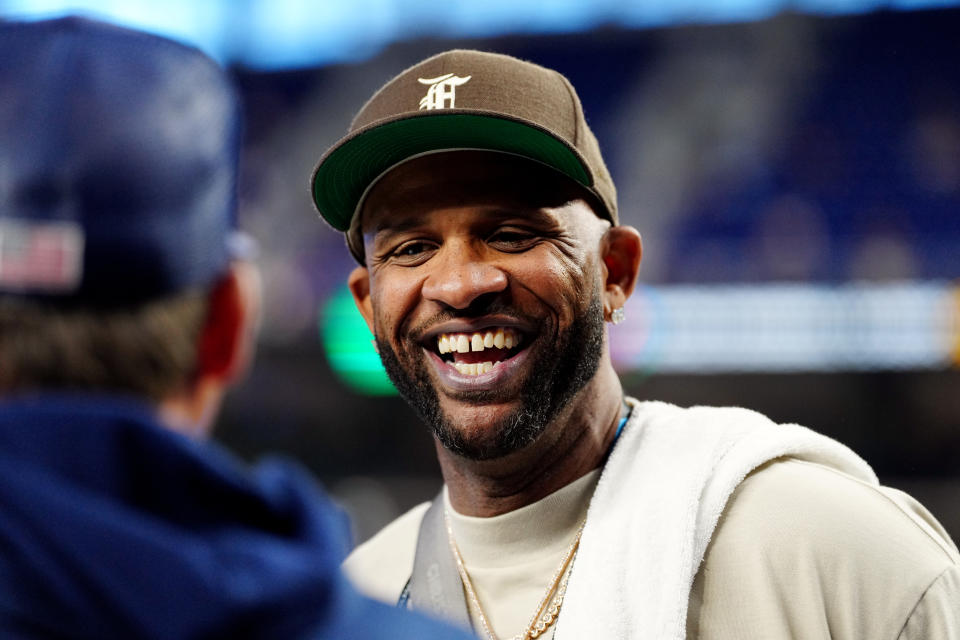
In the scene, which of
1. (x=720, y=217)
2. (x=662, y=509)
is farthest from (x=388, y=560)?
(x=720, y=217)

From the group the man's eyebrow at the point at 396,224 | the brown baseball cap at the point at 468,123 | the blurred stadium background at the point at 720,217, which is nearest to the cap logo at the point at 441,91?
the brown baseball cap at the point at 468,123

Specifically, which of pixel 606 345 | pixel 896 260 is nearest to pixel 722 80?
pixel 896 260

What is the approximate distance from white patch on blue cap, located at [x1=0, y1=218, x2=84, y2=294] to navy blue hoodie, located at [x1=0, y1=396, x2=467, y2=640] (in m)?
0.10

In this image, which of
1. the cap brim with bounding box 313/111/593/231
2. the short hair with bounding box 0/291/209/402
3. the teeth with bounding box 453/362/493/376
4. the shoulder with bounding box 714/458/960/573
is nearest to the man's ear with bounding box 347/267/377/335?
the cap brim with bounding box 313/111/593/231

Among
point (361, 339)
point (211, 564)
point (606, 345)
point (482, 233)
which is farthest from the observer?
point (361, 339)

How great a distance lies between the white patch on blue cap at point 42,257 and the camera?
782mm

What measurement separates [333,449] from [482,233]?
25.6 feet

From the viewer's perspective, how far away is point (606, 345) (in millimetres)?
1791

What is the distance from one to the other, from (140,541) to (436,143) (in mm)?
1108

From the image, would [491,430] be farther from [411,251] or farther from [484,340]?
[411,251]

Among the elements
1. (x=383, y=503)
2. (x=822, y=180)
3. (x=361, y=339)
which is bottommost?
(x=383, y=503)

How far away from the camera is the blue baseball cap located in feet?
2.61

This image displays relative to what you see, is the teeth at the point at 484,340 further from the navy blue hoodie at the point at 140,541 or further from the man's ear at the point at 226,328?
the navy blue hoodie at the point at 140,541

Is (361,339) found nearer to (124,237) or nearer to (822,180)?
(822,180)
